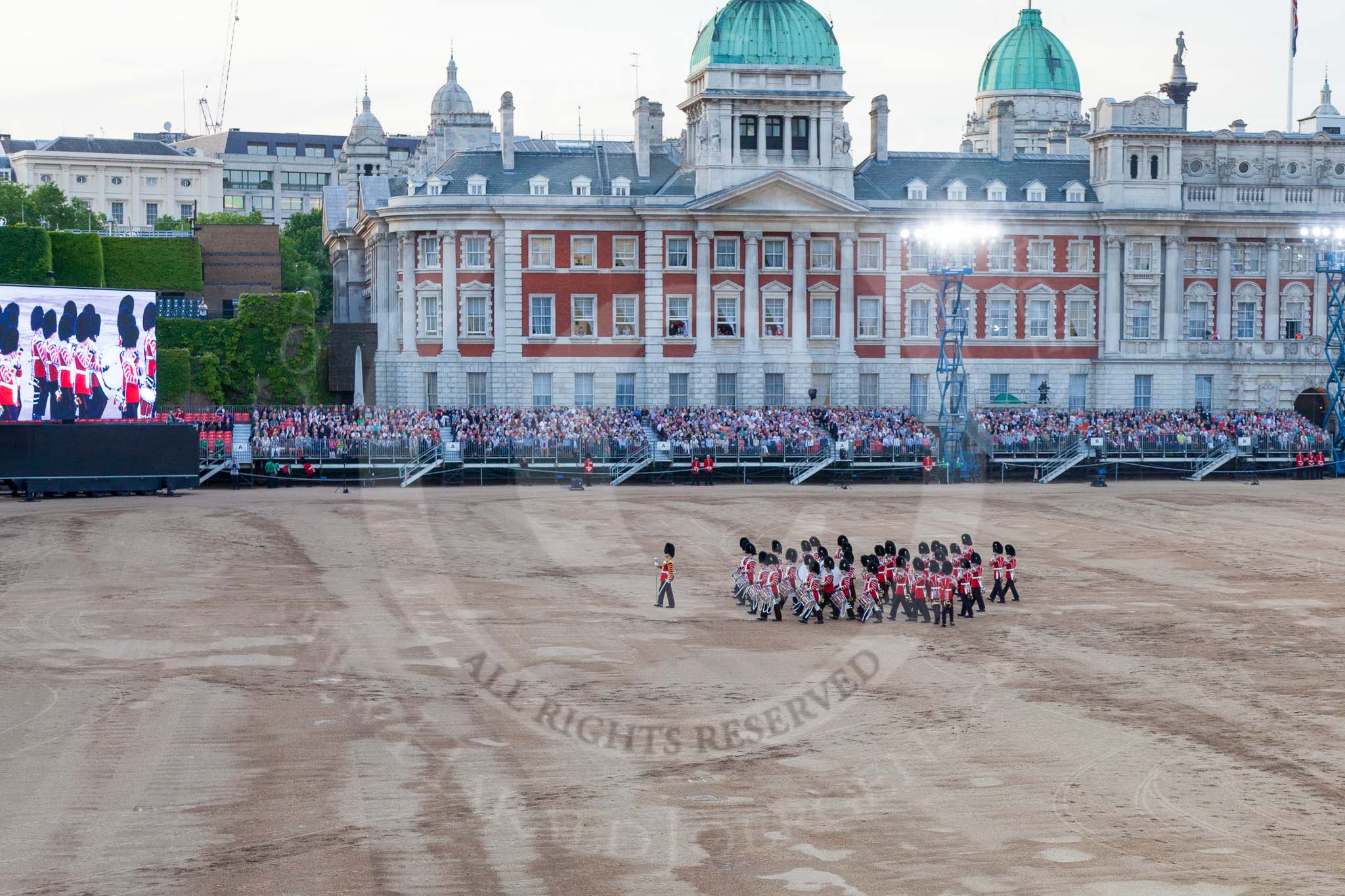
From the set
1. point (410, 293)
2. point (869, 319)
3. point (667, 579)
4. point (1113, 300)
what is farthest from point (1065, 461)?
point (667, 579)

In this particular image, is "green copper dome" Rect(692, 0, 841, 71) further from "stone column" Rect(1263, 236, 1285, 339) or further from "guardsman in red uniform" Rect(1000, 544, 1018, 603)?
"guardsman in red uniform" Rect(1000, 544, 1018, 603)

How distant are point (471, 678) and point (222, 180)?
146m

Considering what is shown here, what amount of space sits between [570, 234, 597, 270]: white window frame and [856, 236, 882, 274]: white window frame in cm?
1351

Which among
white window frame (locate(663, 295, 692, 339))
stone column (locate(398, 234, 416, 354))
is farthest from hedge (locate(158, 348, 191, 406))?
white window frame (locate(663, 295, 692, 339))

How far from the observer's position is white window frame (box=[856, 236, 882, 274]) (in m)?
76.9

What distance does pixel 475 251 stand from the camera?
74625 mm

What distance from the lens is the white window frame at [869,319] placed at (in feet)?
253

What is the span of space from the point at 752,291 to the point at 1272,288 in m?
27.9

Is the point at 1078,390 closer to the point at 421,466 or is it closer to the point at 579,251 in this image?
the point at 579,251

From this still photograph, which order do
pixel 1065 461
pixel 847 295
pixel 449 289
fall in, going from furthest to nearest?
pixel 847 295
pixel 449 289
pixel 1065 461

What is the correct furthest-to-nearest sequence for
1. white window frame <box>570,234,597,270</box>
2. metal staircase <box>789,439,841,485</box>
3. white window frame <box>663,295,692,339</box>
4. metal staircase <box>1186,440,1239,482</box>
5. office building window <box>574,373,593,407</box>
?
white window frame <box>663,295,692,339</box> < office building window <box>574,373,593,407</box> < white window frame <box>570,234,597,270</box> < metal staircase <box>1186,440,1239,482</box> < metal staircase <box>789,439,841,485</box>

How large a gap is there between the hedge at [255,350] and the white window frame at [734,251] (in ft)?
67.3

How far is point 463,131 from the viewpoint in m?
83.6

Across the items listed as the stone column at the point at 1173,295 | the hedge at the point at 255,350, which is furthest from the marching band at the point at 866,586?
the stone column at the point at 1173,295
